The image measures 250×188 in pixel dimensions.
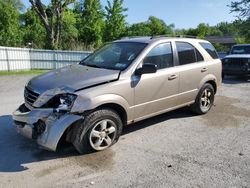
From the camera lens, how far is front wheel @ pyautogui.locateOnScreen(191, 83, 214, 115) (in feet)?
21.6

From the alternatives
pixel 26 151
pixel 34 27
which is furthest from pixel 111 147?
pixel 34 27

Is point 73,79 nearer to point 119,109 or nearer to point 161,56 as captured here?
point 119,109

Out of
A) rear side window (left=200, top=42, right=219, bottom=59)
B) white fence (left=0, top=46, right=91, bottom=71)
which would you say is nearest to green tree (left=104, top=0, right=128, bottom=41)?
white fence (left=0, top=46, right=91, bottom=71)

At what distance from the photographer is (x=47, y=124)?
4188 mm

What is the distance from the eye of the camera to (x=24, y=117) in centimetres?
441

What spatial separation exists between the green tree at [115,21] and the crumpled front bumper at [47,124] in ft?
141

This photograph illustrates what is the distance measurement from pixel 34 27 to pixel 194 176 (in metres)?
40.3

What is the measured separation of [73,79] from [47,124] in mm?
847

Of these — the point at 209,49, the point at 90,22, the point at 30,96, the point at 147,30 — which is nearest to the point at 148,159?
the point at 30,96

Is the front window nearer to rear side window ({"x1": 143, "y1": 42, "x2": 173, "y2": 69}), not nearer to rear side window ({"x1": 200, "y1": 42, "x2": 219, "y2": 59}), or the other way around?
rear side window ({"x1": 200, "y1": 42, "x2": 219, "y2": 59})

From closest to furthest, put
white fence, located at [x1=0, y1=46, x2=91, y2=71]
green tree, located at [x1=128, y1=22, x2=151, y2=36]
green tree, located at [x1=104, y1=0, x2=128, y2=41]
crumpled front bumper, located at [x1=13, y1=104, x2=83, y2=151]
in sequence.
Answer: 1. crumpled front bumper, located at [x1=13, y1=104, x2=83, y2=151]
2. white fence, located at [x1=0, y1=46, x2=91, y2=71]
3. green tree, located at [x1=104, y1=0, x2=128, y2=41]
4. green tree, located at [x1=128, y1=22, x2=151, y2=36]

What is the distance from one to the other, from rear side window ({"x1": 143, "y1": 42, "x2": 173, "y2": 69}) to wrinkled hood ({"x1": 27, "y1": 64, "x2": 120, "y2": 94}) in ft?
2.73

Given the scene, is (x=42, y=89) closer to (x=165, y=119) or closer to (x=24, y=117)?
(x=24, y=117)

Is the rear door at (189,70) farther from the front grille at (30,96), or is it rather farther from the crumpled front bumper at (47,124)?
the front grille at (30,96)
